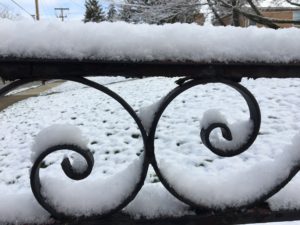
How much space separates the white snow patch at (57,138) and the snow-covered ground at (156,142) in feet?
0.35

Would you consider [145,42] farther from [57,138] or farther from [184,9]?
[184,9]

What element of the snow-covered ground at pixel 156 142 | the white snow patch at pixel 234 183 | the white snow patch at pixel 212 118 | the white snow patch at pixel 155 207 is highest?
the white snow patch at pixel 212 118

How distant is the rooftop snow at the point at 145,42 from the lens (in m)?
0.71

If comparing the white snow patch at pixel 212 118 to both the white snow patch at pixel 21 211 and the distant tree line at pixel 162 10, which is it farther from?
the distant tree line at pixel 162 10

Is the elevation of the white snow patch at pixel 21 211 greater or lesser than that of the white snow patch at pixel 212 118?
lesser

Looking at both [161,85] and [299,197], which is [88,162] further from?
[161,85]

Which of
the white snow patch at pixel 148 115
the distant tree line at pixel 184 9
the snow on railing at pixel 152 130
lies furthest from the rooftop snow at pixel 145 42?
the distant tree line at pixel 184 9

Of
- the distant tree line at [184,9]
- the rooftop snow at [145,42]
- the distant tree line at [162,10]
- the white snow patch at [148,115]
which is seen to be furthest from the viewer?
the distant tree line at [162,10]

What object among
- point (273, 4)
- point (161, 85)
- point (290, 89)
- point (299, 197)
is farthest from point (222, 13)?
point (299, 197)

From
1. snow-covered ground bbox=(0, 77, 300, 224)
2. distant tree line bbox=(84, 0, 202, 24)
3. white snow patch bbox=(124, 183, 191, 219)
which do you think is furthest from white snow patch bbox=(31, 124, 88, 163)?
distant tree line bbox=(84, 0, 202, 24)

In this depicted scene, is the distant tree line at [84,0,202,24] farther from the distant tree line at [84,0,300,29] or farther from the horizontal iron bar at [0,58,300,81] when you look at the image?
the horizontal iron bar at [0,58,300,81]

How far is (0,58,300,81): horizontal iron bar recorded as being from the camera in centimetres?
73

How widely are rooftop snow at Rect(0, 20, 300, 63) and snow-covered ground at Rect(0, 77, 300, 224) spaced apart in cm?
31

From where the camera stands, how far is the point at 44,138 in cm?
80
